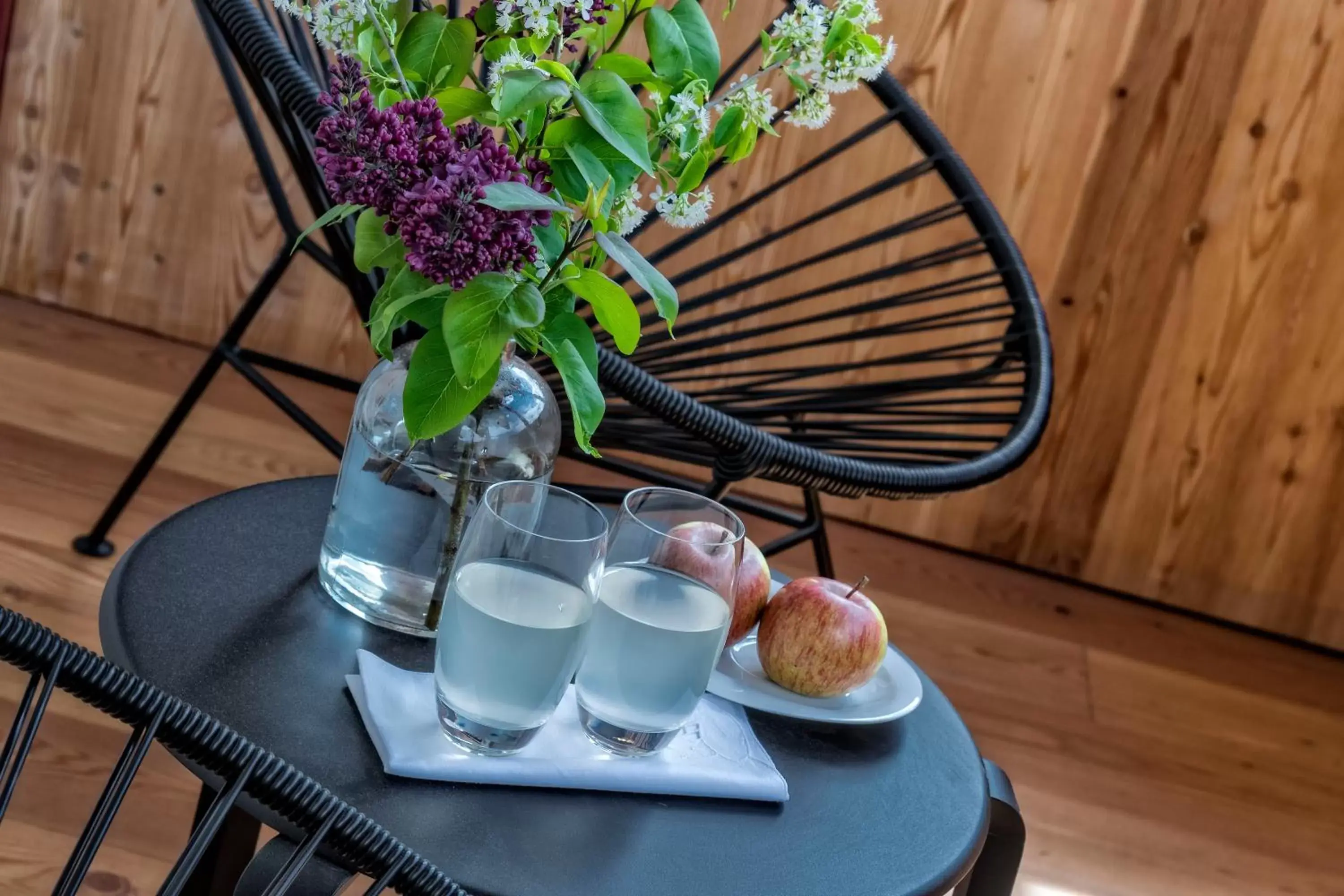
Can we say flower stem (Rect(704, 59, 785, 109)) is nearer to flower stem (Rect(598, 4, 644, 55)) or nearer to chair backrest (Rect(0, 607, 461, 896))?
flower stem (Rect(598, 4, 644, 55))

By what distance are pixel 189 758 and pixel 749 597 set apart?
407 mm

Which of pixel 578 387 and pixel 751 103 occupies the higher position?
pixel 751 103

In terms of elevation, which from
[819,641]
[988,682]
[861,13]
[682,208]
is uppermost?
[861,13]

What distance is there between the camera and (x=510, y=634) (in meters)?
0.54

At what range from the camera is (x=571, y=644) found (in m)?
0.55

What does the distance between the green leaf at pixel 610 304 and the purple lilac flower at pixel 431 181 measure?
0.03 m

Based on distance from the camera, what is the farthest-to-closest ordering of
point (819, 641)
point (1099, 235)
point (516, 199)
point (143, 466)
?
1. point (1099, 235)
2. point (143, 466)
3. point (819, 641)
4. point (516, 199)

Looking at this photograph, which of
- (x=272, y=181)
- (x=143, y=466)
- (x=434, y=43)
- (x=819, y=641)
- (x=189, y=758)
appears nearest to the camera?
(x=189, y=758)

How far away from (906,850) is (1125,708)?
1.27 m

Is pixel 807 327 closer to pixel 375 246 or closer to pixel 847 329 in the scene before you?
pixel 847 329

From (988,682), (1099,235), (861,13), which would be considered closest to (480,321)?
(861,13)

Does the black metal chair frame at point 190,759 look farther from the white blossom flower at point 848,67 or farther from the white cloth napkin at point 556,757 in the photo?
the white blossom flower at point 848,67

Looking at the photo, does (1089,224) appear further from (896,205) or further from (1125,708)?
(1125,708)

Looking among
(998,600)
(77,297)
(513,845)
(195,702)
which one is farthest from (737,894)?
(77,297)
